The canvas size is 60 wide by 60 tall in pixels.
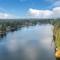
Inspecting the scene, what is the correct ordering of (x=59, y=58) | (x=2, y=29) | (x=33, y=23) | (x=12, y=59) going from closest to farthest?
(x=59, y=58) → (x=12, y=59) → (x=2, y=29) → (x=33, y=23)

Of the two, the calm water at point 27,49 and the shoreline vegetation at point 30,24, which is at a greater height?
the shoreline vegetation at point 30,24

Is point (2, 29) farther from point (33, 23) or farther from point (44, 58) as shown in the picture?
point (44, 58)

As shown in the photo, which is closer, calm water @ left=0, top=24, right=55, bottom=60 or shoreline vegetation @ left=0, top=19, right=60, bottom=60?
shoreline vegetation @ left=0, top=19, right=60, bottom=60

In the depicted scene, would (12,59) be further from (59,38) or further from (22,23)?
(22,23)

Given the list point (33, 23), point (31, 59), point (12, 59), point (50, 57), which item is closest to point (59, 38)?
point (50, 57)

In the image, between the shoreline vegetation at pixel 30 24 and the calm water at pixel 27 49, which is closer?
the shoreline vegetation at pixel 30 24

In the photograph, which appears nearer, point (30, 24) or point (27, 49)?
point (27, 49)

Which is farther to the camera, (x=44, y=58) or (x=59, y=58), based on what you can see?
(x=44, y=58)

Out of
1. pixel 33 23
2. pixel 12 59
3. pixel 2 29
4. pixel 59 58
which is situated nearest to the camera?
pixel 59 58

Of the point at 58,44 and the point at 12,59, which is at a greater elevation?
the point at 58,44

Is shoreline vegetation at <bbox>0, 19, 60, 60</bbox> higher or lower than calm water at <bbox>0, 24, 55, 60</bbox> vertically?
higher

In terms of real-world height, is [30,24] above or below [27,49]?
above
